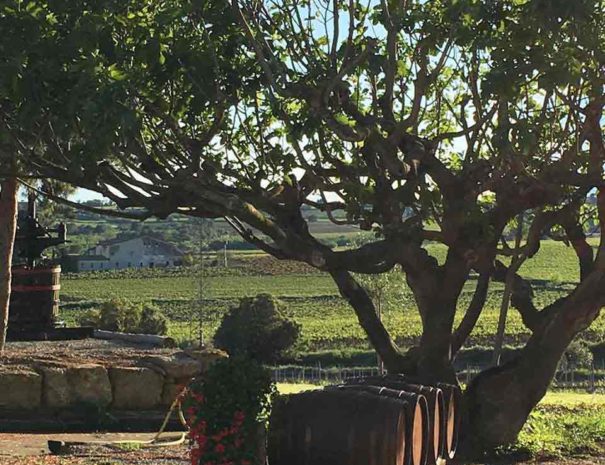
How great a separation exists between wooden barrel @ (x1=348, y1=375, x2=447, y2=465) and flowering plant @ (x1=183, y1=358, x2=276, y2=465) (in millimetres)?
2008

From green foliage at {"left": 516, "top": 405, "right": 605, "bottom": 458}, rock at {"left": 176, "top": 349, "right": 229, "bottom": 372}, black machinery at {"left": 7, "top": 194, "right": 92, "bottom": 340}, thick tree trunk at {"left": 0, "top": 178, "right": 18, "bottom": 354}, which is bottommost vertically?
green foliage at {"left": 516, "top": 405, "right": 605, "bottom": 458}

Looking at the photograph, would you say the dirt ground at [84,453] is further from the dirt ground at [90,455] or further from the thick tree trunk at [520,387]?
the thick tree trunk at [520,387]

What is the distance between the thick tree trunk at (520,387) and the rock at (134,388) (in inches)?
226

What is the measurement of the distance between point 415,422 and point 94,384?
730 centimetres

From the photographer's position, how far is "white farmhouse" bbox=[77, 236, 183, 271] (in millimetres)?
121812

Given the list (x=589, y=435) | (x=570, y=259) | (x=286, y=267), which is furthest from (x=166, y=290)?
(x=589, y=435)

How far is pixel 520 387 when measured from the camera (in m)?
12.7

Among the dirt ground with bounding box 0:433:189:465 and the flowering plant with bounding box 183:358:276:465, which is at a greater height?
the flowering plant with bounding box 183:358:276:465

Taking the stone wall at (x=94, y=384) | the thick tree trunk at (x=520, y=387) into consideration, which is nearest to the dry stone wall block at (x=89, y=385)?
the stone wall at (x=94, y=384)

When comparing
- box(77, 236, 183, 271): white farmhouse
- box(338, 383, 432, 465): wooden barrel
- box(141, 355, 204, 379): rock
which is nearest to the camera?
box(338, 383, 432, 465): wooden barrel

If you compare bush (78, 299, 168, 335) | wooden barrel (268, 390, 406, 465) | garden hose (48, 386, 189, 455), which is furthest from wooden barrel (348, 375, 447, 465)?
bush (78, 299, 168, 335)

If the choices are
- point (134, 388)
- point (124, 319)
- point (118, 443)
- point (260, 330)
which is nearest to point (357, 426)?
point (118, 443)

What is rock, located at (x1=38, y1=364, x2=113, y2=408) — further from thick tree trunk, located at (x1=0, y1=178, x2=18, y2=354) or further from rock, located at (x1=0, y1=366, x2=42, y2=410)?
thick tree trunk, located at (x1=0, y1=178, x2=18, y2=354)

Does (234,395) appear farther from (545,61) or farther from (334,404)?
(545,61)
